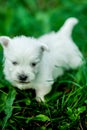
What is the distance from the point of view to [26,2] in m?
10.6

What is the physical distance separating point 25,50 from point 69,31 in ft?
4.85

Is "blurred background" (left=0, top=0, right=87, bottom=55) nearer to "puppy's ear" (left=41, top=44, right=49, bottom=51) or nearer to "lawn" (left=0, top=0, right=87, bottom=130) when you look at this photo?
"lawn" (left=0, top=0, right=87, bottom=130)

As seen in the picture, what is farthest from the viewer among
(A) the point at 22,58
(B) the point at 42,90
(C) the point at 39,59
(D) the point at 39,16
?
(D) the point at 39,16

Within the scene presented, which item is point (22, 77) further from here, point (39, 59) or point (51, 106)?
point (51, 106)

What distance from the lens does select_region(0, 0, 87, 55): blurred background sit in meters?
9.23

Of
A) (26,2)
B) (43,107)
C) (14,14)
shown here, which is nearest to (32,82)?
(43,107)

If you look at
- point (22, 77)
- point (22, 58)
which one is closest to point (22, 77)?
point (22, 77)

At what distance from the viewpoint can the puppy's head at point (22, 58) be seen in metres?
6.48

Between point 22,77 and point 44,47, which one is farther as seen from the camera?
point 44,47

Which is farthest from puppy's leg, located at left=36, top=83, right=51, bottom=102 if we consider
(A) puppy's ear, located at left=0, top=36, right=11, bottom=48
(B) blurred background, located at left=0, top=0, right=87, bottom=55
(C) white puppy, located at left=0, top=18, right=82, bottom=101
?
(B) blurred background, located at left=0, top=0, right=87, bottom=55

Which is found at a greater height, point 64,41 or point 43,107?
point 64,41

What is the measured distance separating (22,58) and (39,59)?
0.97 feet

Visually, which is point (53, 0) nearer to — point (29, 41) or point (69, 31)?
point (69, 31)

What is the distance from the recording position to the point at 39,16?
33.0 feet
